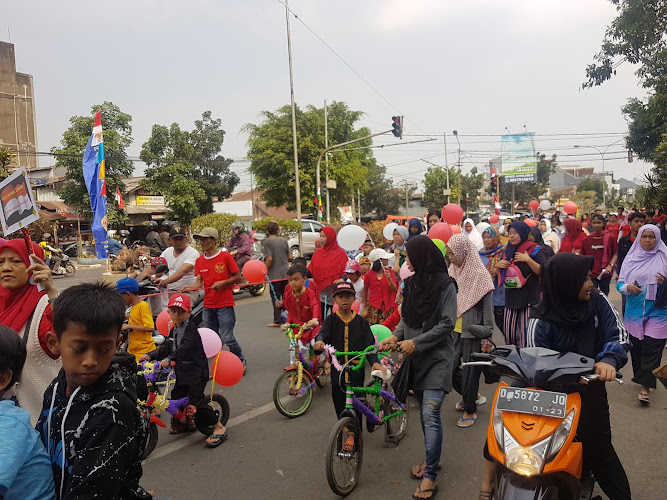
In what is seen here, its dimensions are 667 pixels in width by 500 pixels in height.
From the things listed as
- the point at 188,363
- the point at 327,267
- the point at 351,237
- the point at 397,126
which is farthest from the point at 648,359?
the point at 397,126

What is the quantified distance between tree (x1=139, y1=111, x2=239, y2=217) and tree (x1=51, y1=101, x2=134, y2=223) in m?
5.13

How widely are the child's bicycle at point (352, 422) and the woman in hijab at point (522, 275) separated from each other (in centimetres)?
204

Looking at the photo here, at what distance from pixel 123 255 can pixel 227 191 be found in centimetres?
3344

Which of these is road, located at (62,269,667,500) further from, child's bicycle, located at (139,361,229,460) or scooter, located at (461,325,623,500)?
scooter, located at (461,325,623,500)

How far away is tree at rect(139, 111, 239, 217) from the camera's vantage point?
36500 mm

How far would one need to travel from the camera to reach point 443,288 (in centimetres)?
374

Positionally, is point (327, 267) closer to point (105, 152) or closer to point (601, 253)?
point (601, 253)

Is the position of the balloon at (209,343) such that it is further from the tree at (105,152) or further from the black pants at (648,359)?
the tree at (105,152)

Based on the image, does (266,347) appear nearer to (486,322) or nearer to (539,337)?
(486,322)

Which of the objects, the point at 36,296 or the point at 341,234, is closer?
the point at 36,296

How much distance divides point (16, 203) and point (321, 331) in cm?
235

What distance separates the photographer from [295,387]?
5398 mm

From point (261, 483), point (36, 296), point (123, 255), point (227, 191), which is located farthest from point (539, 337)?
point (227, 191)

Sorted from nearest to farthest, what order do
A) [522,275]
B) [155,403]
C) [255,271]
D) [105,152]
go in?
1. [155,403]
2. [522,275]
3. [255,271]
4. [105,152]
